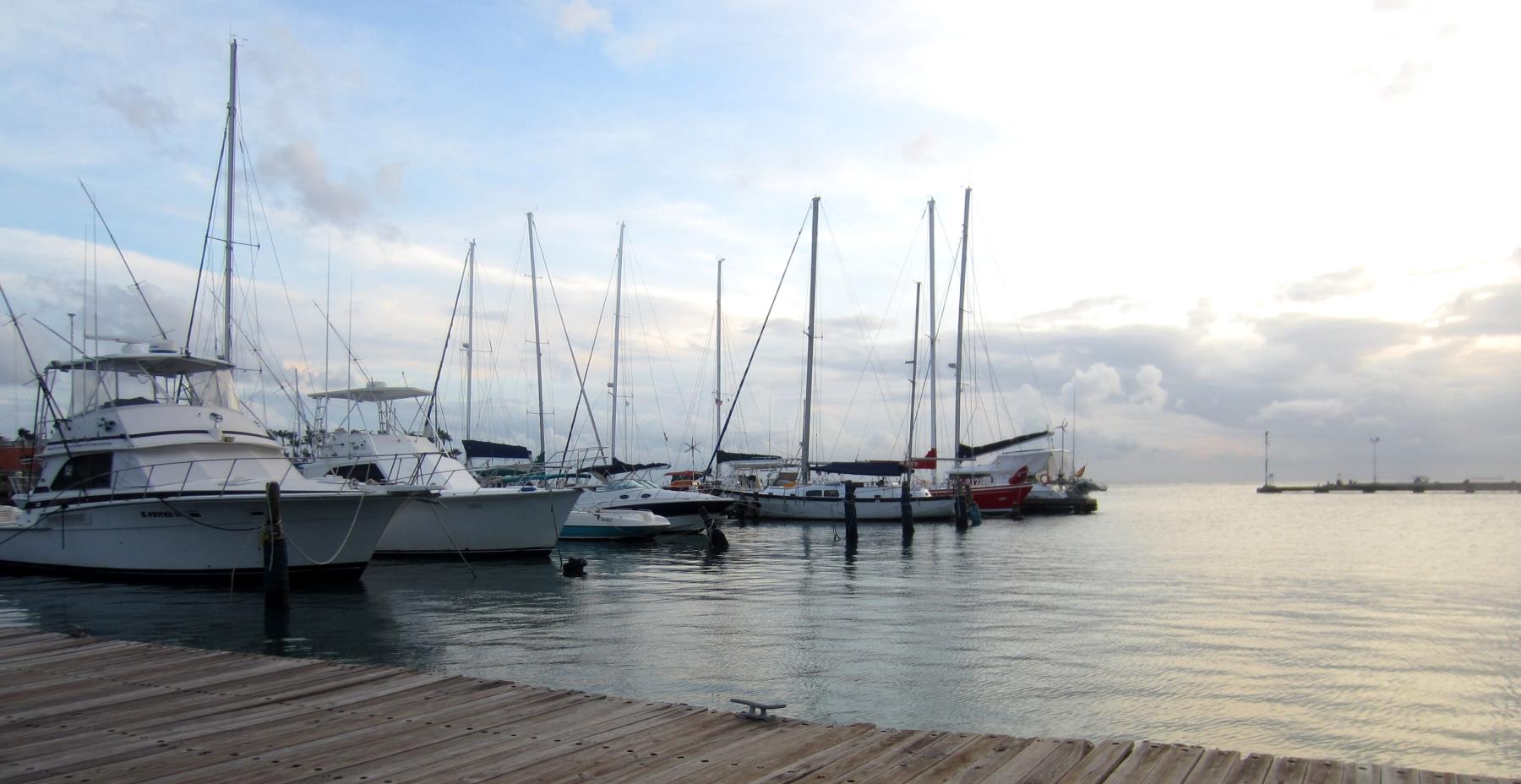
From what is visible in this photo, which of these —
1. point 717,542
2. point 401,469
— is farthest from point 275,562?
point 717,542

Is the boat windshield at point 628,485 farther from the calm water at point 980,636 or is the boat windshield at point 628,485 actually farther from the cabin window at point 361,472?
the cabin window at point 361,472

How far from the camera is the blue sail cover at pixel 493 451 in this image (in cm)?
4534

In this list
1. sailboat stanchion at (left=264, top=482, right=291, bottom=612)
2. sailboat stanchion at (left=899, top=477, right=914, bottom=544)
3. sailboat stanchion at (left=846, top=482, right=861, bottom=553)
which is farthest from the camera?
sailboat stanchion at (left=899, top=477, right=914, bottom=544)

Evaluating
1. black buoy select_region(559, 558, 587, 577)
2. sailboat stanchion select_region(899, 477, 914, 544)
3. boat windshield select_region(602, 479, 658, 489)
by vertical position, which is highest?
boat windshield select_region(602, 479, 658, 489)

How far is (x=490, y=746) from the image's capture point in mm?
6590

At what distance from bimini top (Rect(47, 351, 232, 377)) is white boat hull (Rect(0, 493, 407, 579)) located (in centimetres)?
361

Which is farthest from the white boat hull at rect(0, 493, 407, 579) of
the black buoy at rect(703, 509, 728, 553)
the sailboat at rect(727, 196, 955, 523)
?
the sailboat at rect(727, 196, 955, 523)

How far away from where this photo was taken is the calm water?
11.1 metres

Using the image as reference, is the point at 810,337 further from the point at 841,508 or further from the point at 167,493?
the point at 167,493

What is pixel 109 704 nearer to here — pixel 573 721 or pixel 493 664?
pixel 573 721

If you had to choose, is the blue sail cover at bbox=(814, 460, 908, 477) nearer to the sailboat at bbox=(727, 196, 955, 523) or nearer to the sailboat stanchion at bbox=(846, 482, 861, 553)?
the sailboat at bbox=(727, 196, 955, 523)

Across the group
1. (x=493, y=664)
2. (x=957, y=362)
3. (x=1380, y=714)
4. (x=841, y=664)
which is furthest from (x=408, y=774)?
(x=957, y=362)

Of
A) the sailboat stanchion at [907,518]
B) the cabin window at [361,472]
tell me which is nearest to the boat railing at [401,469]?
the cabin window at [361,472]

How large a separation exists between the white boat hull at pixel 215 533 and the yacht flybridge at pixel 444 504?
5550 mm
